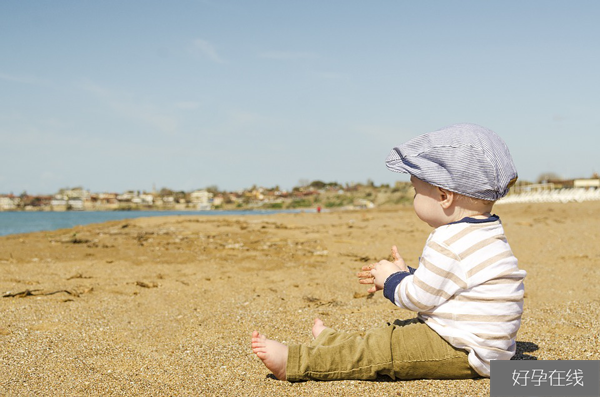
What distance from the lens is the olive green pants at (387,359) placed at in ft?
6.15

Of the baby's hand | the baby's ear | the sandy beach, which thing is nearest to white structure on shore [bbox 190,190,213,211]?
the sandy beach

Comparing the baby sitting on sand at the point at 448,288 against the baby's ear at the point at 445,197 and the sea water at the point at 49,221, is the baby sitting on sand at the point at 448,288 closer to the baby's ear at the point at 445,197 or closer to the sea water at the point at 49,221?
the baby's ear at the point at 445,197

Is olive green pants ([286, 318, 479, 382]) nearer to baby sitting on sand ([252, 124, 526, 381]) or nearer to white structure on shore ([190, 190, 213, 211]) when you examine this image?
baby sitting on sand ([252, 124, 526, 381])

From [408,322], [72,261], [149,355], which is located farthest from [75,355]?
[72,261]

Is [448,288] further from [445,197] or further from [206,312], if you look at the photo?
[206,312]

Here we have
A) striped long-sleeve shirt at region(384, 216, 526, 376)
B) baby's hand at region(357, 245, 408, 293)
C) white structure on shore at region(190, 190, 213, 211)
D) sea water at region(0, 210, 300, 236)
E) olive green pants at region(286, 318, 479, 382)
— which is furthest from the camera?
white structure on shore at region(190, 190, 213, 211)

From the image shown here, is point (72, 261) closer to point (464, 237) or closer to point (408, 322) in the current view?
point (408, 322)

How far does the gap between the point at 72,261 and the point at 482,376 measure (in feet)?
16.7

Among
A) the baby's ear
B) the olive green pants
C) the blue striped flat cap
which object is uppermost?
the blue striped flat cap

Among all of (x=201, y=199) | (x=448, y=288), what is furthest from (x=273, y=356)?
(x=201, y=199)

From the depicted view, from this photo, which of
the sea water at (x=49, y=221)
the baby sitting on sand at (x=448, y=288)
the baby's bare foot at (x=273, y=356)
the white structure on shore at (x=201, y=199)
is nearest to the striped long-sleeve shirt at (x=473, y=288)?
the baby sitting on sand at (x=448, y=288)

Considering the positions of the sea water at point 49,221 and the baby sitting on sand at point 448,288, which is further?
the sea water at point 49,221

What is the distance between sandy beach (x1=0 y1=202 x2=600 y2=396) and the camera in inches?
76.8

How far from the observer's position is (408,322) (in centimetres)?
216
